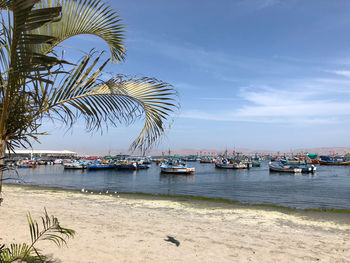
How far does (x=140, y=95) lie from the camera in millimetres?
A: 3297

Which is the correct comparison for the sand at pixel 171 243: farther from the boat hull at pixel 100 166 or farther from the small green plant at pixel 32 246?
the boat hull at pixel 100 166

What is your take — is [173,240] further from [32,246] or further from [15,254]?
[15,254]

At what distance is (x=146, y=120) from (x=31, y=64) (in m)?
1.49

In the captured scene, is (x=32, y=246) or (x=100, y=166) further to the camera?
(x=100, y=166)

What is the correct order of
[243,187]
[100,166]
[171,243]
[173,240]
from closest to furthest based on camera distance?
1. [171,243]
2. [173,240]
3. [243,187]
4. [100,166]

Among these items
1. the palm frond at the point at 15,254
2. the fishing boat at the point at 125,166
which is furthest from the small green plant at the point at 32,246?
the fishing boat at the point at 125,166

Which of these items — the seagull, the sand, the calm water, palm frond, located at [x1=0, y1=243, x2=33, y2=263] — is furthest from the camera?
the calm water

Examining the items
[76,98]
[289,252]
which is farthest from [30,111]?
[289,252]

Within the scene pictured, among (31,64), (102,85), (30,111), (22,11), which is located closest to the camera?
(22,11)

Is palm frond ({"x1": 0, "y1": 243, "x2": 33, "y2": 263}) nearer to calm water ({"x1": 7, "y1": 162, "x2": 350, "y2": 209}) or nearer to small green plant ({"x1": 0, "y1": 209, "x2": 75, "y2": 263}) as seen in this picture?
small green plant ({"x1": 0, "y1": 209, "x2": 75, "y2": 263})

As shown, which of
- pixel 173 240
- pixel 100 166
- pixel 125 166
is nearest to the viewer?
pixel 173 240

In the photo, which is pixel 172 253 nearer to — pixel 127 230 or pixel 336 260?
pixel 127 230

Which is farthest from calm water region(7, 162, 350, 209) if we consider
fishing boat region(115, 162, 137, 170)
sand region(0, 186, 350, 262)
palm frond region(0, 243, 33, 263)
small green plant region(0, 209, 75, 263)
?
fishing boat region(115, 162, 137, 170)

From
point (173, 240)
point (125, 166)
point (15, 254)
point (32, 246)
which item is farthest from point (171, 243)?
point (125, 166)
